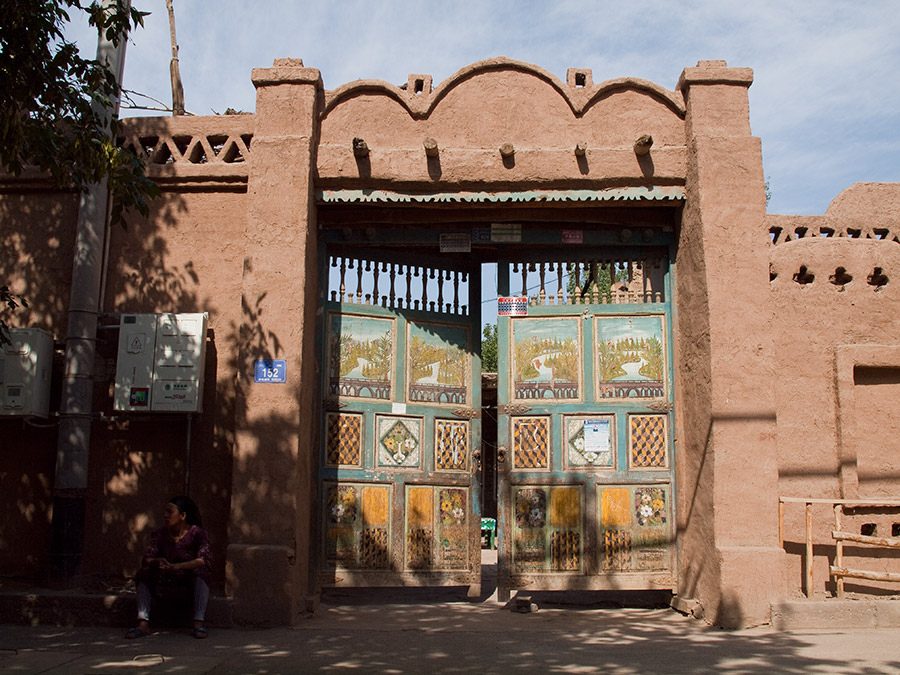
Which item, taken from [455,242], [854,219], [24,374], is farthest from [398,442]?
[854,219]

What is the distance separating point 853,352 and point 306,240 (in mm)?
5011

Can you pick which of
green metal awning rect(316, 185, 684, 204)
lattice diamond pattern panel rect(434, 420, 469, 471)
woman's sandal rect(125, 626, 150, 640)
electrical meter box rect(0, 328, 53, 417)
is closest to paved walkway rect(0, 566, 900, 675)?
woman's sandal rect(125, 626, 150, 640)

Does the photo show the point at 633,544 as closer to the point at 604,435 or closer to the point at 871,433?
the point at 604,435

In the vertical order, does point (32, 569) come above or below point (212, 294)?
below

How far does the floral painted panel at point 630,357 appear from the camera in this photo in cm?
812

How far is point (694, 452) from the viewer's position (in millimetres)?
7590

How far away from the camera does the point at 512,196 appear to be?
25.8 ft

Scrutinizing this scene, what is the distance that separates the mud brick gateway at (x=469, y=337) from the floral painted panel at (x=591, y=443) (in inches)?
0.8

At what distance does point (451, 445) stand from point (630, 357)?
190 centimetres

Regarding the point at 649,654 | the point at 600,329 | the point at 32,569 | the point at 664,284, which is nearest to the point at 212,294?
the point at 32,569

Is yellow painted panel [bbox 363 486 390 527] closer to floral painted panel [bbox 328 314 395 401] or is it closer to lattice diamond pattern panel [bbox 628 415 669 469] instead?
floral painted panel [bbox 328 314 395 401]

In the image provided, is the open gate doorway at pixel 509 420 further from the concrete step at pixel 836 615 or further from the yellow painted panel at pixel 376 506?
the concrete step at pixel 836 615

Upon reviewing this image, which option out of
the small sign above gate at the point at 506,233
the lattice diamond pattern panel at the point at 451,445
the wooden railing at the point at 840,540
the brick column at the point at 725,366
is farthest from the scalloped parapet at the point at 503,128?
the wooden railing at the point at 840,540

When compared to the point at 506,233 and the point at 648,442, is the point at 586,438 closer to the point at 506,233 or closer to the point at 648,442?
the point at 648,442
